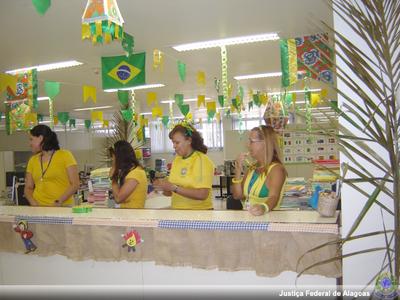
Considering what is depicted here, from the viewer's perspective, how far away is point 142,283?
7.45 feet

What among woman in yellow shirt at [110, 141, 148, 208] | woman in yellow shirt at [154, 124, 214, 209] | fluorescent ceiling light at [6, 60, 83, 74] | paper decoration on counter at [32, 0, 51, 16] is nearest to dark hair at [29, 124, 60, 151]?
woman in yellow shirt at [110, 141, 148, 208]

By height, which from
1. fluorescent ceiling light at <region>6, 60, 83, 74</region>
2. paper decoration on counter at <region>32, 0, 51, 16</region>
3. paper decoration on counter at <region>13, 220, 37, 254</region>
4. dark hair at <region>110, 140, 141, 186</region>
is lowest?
paper decoration on counter at <region>13, 220, 37, 254</region>

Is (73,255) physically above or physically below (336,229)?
below

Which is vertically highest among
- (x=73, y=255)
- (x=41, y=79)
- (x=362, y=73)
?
(x=41, y=79)

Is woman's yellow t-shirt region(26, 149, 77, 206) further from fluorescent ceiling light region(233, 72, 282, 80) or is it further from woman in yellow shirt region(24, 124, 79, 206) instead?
fluorescent ceiling light region(233, 72, 282, 80)

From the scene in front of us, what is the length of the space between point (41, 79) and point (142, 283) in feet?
21.4

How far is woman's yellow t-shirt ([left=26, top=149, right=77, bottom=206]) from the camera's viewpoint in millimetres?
3104

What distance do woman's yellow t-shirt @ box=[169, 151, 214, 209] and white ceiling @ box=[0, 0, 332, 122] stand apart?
1.26m

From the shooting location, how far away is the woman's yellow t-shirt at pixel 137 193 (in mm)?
2871

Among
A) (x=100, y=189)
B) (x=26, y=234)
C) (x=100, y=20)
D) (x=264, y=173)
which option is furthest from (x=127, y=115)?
(x=100, y=20)

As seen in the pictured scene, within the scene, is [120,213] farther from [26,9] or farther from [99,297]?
[26,9]

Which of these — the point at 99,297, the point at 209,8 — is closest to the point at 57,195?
the point at 99,297

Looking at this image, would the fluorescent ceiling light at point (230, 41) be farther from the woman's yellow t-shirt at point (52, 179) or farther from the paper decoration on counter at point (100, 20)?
the paper decoration on counter at point (100, 20)

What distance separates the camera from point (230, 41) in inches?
207
